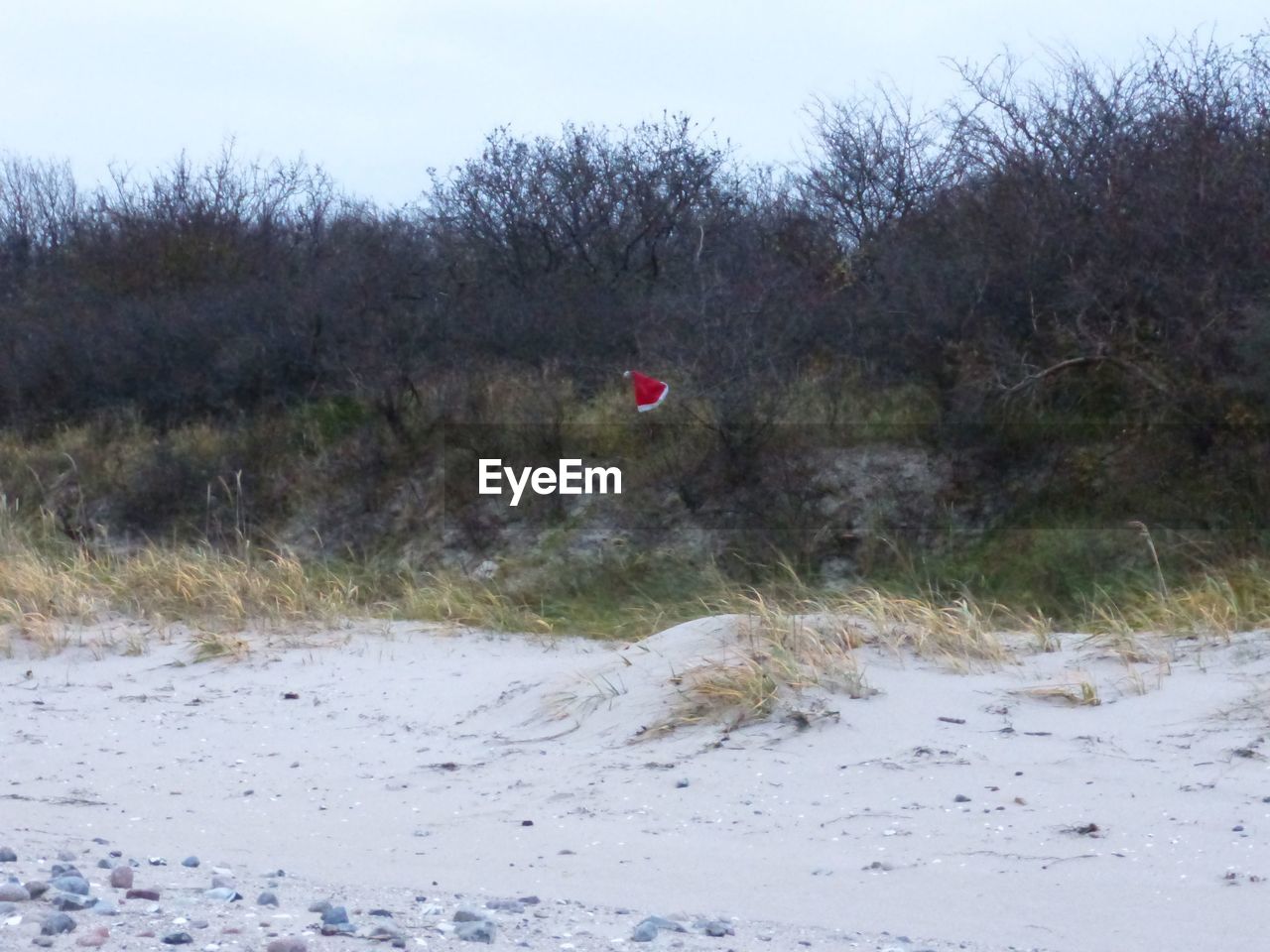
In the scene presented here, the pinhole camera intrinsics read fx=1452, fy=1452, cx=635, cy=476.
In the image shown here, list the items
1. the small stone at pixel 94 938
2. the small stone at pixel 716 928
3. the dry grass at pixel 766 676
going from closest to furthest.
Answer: the small stone at pixel 94 938 → the small stone at pixel 716 928 → the dry grass at pixel 766 676

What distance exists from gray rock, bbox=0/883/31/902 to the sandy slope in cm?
19

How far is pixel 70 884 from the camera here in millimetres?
4262

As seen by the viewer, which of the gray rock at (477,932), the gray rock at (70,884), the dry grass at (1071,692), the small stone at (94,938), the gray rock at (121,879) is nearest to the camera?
the small stone at (94,938)

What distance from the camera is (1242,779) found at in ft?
16.5

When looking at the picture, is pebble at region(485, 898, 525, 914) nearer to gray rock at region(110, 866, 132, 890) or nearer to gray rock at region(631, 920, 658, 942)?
gray rock at region(631, 920, 658, 942)

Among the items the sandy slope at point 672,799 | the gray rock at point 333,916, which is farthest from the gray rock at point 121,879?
the gray rock at point 333,916

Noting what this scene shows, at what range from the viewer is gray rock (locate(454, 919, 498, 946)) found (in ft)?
12.9

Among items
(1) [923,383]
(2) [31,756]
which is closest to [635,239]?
(1) [923,383]

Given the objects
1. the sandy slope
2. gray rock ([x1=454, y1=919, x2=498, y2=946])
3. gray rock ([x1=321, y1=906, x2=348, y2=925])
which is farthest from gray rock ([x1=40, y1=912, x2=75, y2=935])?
gray rock ([x1=454, y1=919, x2=498, y2=946])

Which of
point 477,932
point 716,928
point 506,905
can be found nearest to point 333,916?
point 477,932

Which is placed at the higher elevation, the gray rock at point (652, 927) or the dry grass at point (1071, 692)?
the dry grass at point (1071, 692)

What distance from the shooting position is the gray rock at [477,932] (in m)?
3.93

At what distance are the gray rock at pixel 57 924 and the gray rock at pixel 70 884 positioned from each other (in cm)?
28

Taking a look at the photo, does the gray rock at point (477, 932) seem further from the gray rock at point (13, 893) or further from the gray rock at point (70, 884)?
the gray rock at point (13, 893)
